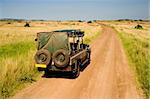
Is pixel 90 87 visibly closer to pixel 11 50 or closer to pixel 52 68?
pixel 52 68

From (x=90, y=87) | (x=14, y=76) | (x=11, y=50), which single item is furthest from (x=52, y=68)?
(x=11, y=50)

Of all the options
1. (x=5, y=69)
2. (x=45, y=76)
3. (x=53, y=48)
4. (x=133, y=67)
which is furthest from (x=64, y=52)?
(x=133, y=67)

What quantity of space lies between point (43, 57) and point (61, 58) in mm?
949

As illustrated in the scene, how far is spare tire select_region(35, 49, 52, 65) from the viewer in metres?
12.4

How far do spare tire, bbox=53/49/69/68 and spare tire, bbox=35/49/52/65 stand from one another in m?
0.30

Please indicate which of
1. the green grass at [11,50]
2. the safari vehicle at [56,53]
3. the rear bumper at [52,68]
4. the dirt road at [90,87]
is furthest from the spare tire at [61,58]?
the green grass at [11,50]

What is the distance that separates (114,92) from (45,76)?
13.4ft

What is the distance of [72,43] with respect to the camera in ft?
44.4

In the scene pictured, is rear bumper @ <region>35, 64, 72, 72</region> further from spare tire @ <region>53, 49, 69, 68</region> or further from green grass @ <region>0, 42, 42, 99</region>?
green grass @ <region>0, 42, 42, 99</region>

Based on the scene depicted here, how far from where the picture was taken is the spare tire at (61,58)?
12141 millimetres

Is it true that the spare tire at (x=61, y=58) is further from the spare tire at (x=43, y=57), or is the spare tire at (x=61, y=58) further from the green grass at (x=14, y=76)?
the green grass at (x=14, y=76)

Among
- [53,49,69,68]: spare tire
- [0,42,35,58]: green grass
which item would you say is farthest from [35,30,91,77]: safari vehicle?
[0,42,35,58]: green grass

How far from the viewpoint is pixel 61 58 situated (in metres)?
12.2

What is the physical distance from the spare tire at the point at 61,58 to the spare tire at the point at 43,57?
30 centimetres
